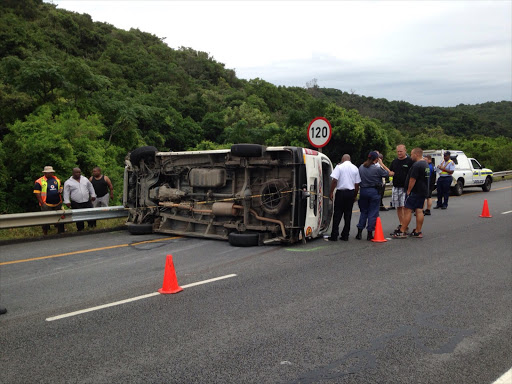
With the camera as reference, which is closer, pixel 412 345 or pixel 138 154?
pixel 412 345

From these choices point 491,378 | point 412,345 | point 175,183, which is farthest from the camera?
point 175,183

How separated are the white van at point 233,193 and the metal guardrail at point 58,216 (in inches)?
19.0

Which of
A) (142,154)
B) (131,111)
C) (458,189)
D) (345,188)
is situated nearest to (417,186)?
(345,188)

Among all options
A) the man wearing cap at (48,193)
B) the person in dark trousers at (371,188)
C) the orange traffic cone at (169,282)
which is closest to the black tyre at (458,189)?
the person in dark trousers at (371,188)

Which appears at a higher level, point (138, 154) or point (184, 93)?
point (184, 93)

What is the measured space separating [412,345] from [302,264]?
11.4 feet

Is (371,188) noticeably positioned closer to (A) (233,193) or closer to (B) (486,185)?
(A) (233,193)

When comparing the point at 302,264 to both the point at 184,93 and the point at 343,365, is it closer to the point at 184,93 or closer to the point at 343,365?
the point at 343,365

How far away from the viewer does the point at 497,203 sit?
17.8 metres

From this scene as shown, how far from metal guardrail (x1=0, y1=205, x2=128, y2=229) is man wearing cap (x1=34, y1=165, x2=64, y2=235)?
577 millimetres

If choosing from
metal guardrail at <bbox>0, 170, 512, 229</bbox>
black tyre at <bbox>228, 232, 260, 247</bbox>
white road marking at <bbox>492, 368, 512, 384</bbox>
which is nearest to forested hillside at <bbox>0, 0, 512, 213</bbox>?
metal guardrail at <bbox>0, 170, 512, 229</bbox>

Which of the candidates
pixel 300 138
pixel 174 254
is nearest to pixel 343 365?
pixel 174 254

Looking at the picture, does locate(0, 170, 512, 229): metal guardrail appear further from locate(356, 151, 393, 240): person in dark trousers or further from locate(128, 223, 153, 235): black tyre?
locate(356, 151, 393, 240): person in dark trousers

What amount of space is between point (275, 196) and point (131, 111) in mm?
23581
